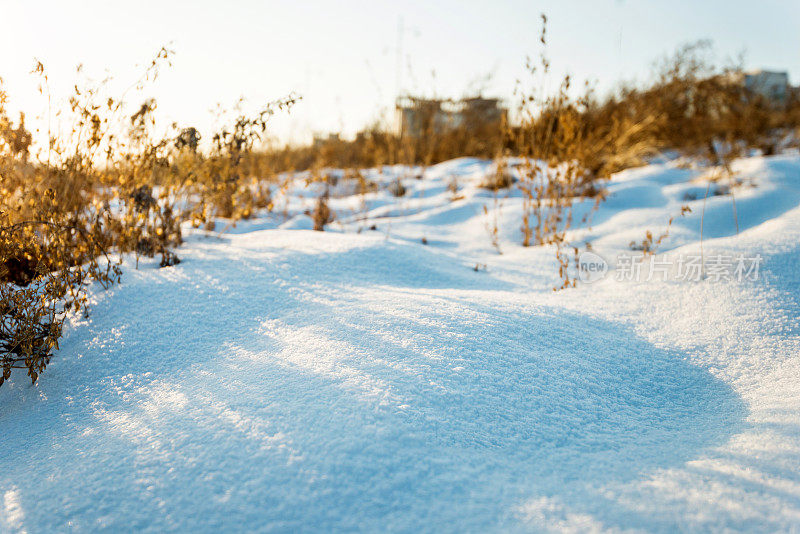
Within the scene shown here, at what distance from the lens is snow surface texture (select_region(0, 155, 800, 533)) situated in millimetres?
853

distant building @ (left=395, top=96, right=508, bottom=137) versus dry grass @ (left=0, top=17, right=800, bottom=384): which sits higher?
distant building @ (left=395, top=96, right=508, bottom=137)

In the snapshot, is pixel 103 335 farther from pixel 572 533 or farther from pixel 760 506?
pixel 760 506

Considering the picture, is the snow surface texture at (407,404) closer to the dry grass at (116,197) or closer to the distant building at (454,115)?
the dry grass at (116,197)

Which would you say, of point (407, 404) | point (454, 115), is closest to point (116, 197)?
point (407, 404)

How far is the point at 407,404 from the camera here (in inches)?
43.3

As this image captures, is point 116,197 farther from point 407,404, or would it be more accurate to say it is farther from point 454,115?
point 454,115

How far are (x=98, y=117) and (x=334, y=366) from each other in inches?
62.6

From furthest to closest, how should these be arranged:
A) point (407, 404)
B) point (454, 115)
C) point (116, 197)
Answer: point (454, 115) < point (116, 197) < point (407, 404)

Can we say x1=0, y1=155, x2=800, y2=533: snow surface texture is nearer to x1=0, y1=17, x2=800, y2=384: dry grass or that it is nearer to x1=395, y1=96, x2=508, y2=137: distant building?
x1=0, y1=17, x2=800, y2=384: dry grass

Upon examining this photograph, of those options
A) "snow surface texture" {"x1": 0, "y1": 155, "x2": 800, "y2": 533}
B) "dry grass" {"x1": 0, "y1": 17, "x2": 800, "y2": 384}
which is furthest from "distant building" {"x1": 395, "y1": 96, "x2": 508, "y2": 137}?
"snow surface texture" {"x1": 0, "y1": 155, "x2": 800, "y2": 533}

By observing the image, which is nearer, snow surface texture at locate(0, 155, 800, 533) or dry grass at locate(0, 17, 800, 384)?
snow surface texture at locate(0, 155, 800, 533)

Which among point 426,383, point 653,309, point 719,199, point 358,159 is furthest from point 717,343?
point 358,159

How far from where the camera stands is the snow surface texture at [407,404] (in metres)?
0.85

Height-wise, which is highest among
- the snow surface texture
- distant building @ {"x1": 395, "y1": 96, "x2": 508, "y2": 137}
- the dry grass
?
distant building @ {"x1": 395, "y1": 96, "x2": 508, "y2": 137}
